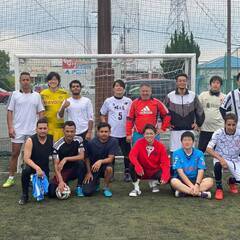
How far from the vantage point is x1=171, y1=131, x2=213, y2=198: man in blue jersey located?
6.11 metres

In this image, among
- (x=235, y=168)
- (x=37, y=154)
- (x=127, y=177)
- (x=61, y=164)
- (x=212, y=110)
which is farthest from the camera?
(x=212, y=110)

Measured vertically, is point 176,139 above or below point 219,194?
→ above

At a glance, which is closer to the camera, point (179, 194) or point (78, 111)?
point (179, 194)

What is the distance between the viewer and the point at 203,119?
23.0ft

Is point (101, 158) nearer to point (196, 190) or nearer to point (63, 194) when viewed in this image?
point (63, 194)

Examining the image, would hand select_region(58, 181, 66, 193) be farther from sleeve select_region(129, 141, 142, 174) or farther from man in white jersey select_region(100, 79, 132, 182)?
man in white jersey select_region(100, 79, 132, 182)

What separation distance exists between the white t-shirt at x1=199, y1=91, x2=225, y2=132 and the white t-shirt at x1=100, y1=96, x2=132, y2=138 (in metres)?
1.29

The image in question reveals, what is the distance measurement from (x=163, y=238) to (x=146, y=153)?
2.07 m

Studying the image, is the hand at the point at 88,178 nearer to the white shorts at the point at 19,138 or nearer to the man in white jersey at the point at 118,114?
the man in white jersey at the point at 118,114

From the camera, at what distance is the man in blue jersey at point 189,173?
20.0 ft

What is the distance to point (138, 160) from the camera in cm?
641

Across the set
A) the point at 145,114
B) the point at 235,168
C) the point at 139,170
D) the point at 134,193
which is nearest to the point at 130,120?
the point at 145,114

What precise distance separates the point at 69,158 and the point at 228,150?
2.20 metres

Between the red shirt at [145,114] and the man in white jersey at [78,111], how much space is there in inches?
23.9
